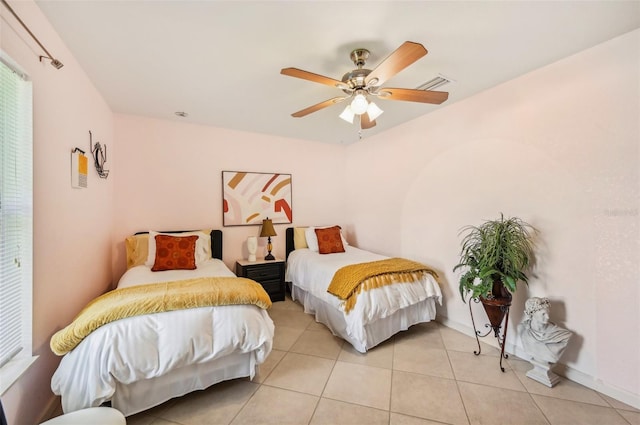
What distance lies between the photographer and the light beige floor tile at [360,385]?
182cm

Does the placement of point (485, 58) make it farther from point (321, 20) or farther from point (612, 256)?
point (612, 256)

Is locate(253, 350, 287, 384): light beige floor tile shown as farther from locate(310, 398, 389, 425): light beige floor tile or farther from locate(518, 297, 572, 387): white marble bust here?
locate(518, 297, 572, 387): white marble bust

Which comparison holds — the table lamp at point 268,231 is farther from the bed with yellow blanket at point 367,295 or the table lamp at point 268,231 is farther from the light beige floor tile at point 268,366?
the light beige floor tile at point 268,366

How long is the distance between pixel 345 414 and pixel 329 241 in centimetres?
222

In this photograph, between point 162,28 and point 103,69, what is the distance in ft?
2.96

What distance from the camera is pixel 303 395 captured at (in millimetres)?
1854

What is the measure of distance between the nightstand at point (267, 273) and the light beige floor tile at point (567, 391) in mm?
2705

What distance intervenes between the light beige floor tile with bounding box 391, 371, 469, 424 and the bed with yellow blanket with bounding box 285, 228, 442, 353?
1.53 ft

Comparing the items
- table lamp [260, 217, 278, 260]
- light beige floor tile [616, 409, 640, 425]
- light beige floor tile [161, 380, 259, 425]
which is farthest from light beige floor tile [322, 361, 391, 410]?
table lamp [260, 217, 278, 260]

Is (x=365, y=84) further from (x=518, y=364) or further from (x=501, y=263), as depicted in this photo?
(x=518, y=364)

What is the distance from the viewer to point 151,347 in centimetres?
157

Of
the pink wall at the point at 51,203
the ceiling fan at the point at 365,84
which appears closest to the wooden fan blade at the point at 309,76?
the ceiling fan at the point at 365,84

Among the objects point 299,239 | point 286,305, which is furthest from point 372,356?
point 299,239

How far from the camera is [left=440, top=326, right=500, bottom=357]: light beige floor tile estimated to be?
242 centimetres
